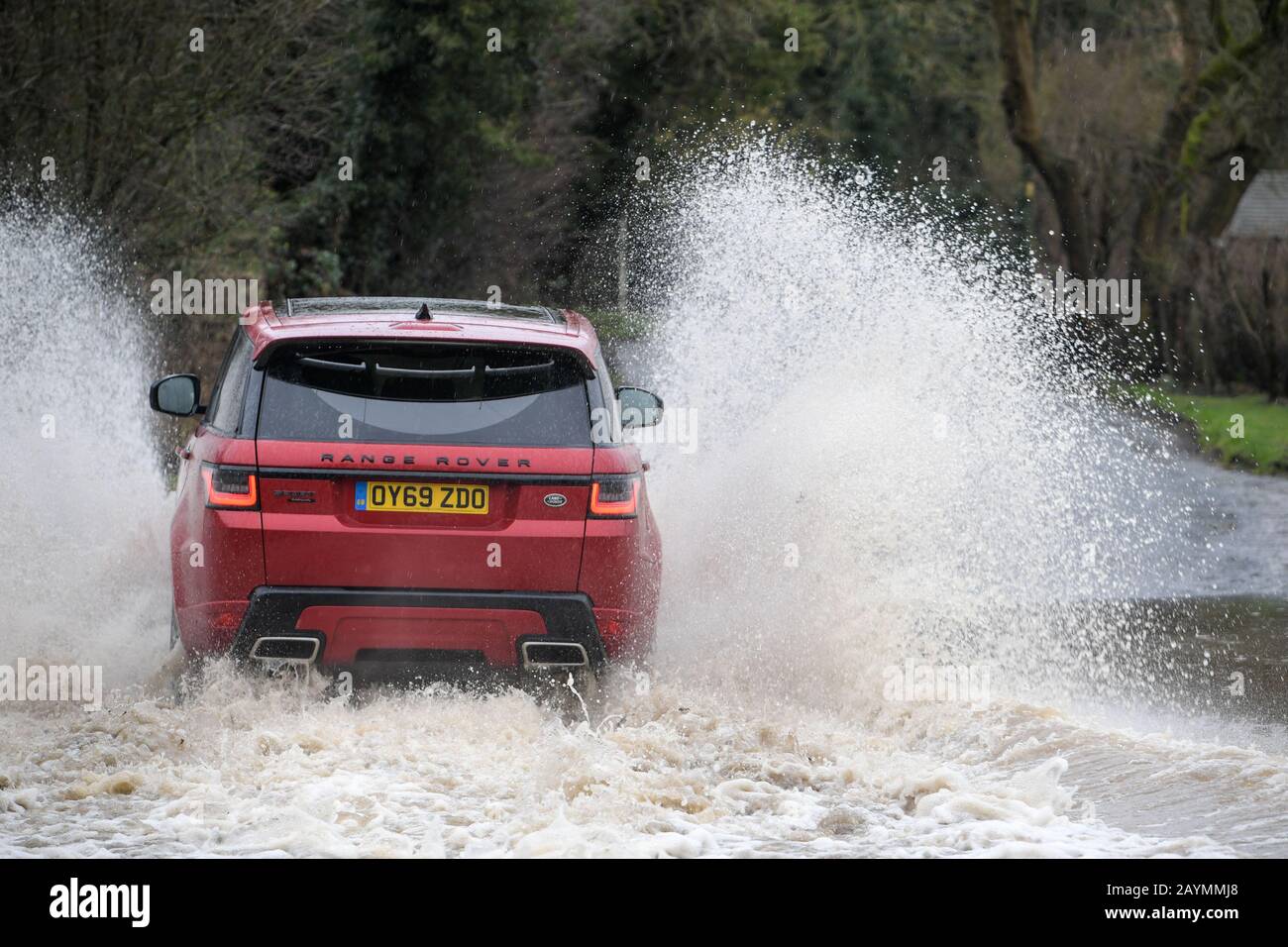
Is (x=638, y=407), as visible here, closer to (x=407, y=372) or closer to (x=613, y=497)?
(x=613, y=497)

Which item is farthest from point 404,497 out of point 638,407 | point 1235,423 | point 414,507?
point 1235,423

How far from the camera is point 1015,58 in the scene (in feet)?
107

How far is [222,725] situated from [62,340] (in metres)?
10.7

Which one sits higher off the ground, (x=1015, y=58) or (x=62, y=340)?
(x=1015, y=58)

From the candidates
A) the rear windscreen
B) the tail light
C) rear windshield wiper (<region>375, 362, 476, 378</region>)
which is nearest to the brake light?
the rear windscreen

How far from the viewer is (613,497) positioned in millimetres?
A: 7133

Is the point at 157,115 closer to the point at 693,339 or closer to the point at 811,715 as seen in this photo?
the point at 693,339

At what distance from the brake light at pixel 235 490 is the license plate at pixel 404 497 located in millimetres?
385

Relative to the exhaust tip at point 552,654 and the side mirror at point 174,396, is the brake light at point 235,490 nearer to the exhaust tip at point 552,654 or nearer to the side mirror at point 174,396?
the exhaust tip at point 552,654

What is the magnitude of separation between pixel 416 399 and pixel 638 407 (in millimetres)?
1481

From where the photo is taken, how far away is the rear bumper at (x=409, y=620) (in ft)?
22.5

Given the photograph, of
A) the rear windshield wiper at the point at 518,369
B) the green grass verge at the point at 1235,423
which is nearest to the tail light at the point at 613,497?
the rear windshield wiper at the point at 518,369

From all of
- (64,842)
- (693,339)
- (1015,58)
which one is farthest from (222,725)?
(1015,58)

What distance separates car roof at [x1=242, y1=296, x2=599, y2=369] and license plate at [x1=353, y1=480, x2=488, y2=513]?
562 mm
